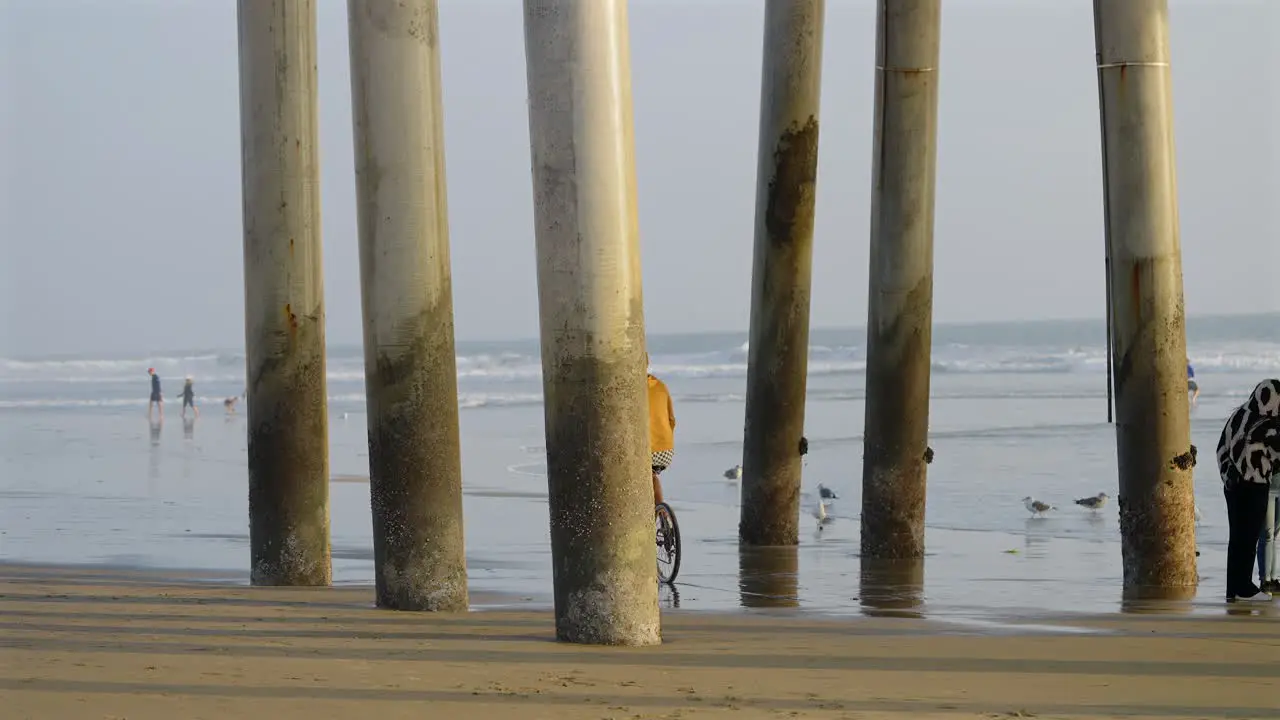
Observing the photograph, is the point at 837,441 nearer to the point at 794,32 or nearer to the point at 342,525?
the point at 342,525

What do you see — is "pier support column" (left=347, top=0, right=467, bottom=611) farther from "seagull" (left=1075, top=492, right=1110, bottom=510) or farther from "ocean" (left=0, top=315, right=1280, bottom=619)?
"seagull" (left=1075, top=492, right=1110, bottom=510)

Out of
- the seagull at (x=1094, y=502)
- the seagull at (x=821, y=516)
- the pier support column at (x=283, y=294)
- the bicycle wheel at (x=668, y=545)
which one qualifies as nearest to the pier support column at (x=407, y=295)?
the pier support column at (x=283, y=294)

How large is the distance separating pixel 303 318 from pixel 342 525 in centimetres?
626

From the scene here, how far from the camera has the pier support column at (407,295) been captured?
8.28 metres

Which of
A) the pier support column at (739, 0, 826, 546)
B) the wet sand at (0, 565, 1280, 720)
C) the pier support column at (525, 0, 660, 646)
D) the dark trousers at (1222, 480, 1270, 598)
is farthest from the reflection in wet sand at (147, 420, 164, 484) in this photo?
the pier support column at (525, 0, 660, 646)

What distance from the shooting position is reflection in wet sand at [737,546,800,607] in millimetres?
10062

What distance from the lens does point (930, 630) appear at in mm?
8211

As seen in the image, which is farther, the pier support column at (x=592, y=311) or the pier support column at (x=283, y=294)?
the pier support column at (x=283, y=294)

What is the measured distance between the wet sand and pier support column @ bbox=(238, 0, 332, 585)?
104 centimetres

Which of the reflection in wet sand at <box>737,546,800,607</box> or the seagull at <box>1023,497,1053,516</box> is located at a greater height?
the reflection in wet sand at <box>737,546,800,607</box>

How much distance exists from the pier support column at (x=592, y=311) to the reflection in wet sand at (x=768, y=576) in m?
2.66

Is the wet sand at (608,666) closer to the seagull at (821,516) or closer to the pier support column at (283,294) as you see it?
the pier support column at (283,294)

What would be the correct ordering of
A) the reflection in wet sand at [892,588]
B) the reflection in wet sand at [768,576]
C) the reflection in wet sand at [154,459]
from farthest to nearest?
1. the reflection in wet sand at [154,459]
2. the reflection in wet sand at [768,576]
3. the reflection in wet sand at [892,588]

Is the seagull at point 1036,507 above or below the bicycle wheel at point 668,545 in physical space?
below
